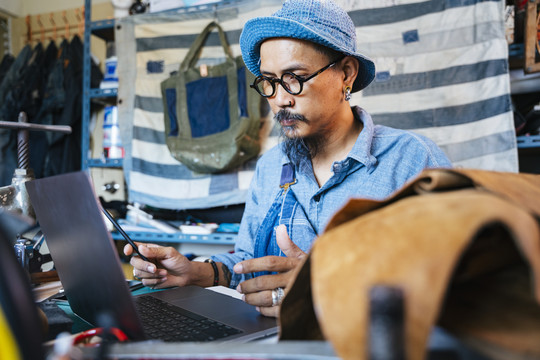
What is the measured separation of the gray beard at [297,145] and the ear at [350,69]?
0.19m

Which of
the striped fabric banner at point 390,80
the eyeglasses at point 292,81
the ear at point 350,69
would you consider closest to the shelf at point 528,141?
the striped fabric banner at point 390,80

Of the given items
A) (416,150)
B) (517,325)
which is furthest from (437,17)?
(517,325)

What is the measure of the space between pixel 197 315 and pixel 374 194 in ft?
1.98

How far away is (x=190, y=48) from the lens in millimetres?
2336

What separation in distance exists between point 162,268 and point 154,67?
1.76 metres

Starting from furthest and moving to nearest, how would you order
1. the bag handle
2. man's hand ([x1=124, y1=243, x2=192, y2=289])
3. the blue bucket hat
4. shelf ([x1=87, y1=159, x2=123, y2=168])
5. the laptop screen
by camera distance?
shelf ([x1=87, y1=159, x2=123, y2=168])
the bag handle
the blue bucket hat
man's hand ([x1=124, y1=243, x2=192, y2=289])
the laptop screen

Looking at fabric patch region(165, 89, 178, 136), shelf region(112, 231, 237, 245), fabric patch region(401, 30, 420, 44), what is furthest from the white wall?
fabric patch region(401, 30, 420, 44)

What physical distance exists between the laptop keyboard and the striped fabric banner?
4.70 ft

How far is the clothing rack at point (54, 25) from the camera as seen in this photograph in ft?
10.9

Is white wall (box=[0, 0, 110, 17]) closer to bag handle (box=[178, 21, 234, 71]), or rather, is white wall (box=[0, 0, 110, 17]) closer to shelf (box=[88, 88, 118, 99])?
shelf (box=[88, 88, 118, 99])

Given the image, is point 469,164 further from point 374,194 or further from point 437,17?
point 374,194

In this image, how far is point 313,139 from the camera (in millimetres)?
1241

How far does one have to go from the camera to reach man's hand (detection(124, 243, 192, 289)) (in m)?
0.92

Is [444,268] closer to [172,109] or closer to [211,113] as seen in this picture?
[211,113]
